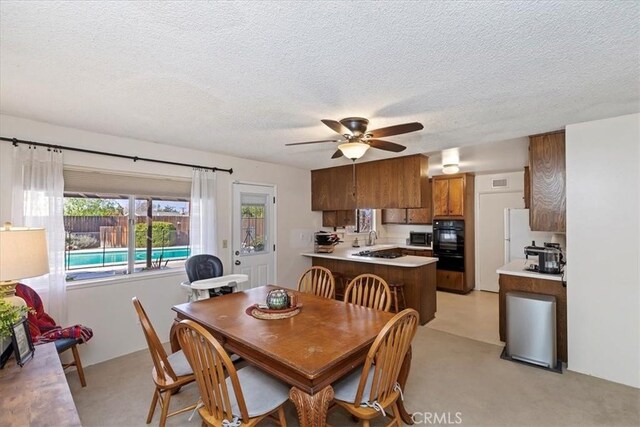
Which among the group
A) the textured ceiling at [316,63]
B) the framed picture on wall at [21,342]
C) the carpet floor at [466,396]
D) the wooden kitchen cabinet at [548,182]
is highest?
the textured ceiling at [316,63]

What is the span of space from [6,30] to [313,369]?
7.12 feet

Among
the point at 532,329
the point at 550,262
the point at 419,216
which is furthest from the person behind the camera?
the point at 419,216

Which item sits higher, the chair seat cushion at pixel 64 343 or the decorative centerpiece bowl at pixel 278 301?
the decorative centerpiece bowl at pixel 278 301

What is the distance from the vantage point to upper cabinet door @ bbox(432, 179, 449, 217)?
19.5ft

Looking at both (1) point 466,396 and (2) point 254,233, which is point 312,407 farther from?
(2) point 254,233

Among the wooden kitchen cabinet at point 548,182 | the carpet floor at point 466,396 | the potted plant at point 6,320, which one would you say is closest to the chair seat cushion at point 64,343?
the carpet floor at point 466,396

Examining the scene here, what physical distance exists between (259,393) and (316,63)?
6.38 ft

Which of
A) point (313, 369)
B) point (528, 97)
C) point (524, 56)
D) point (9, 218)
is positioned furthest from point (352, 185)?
point (9, 218)

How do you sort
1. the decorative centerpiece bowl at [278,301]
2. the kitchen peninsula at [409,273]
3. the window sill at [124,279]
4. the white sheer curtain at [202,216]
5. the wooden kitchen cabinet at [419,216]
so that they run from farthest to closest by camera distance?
the wooden kitchen cabinet at [419,216]
the kitchen peninsula at [409,273]
the white sheer curtain at [202,216]
the window sill at [124,279]
the decorative centerpiece bowl at [278,301]

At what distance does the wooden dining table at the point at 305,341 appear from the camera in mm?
1571

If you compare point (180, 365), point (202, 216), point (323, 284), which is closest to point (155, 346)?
point (180, 365)

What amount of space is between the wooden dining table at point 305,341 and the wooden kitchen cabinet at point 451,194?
408 cm

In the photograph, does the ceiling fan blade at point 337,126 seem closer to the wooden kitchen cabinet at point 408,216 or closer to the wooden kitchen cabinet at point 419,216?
the wooden kitchen cabinet at point 408,216

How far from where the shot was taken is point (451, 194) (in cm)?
590
